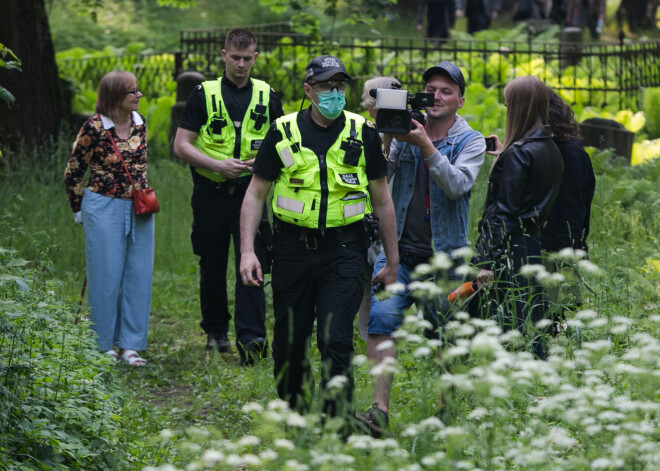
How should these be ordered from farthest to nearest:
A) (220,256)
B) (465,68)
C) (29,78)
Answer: (465,68) → (29,78) → (220,256)

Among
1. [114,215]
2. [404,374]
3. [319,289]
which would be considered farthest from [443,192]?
[114,215]

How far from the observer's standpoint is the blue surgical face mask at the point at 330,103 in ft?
16.5

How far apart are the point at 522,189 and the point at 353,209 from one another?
0.92 m

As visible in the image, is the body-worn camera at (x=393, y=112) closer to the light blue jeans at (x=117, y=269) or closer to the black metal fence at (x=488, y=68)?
the light blue jeans at (x=117, y=269)

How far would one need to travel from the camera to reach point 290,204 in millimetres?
5043

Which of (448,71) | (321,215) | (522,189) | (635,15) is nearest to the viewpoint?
(321,215)

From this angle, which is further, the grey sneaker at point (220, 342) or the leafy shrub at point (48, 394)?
the grey sneaker at point (220, 342)

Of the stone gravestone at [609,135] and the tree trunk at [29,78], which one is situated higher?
the tree trunk at [29,78]

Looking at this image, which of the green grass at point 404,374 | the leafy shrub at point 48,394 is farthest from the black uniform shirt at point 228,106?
the leafy shrub at point 48,394

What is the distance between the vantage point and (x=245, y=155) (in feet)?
23.3

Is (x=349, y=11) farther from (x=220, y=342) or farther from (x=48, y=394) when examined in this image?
(x=48, y=394)

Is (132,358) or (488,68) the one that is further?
(488,68)

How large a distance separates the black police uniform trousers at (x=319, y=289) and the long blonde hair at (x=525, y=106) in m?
1.02

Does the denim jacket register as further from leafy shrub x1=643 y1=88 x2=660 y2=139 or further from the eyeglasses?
leafy shrub x1=643 y1=88 x2=660 y2=139
